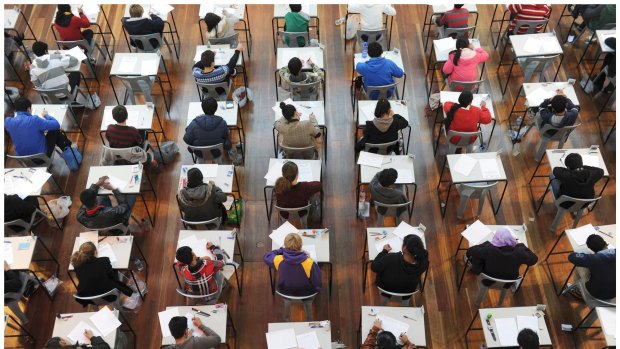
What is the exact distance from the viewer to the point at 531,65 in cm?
832

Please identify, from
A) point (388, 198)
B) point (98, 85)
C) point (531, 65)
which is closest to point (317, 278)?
point (388, 198)

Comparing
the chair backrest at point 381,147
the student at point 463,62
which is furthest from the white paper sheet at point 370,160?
the student at point 463,62

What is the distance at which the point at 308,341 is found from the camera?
5191 mm

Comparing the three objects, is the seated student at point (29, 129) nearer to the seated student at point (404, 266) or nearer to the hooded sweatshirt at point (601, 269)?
the seated student at point (404, 266)

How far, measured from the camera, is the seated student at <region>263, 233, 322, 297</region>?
17.8ft

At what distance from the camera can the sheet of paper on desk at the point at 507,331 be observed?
5194mm

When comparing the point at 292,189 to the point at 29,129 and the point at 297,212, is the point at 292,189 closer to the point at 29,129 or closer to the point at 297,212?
the point at 297,212

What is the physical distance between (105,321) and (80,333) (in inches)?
9.3

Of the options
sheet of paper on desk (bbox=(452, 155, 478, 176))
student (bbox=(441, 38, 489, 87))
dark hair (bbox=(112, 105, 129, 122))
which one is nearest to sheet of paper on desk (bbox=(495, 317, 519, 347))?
sheet of paper on desk (bbox=(452, 155, 478, 176))

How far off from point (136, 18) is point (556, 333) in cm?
712

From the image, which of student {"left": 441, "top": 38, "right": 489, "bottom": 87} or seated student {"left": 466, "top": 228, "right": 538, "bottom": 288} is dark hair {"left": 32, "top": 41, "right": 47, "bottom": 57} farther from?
seated student {"left": 466, "top": 228, "right": 538, "bottom": 288}

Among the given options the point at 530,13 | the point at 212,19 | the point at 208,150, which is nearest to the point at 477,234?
the point at 208,150

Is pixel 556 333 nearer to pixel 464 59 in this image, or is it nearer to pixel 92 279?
pixel 464 59

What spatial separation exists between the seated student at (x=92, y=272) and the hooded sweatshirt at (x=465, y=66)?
512 cm
